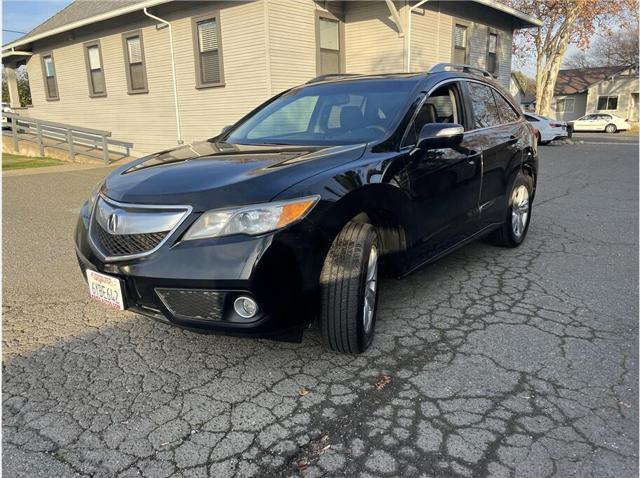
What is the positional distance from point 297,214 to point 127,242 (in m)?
0.95

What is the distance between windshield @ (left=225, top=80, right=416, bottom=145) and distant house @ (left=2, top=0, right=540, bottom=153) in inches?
309

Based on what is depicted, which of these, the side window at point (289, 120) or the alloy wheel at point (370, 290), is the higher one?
the side window at point (289, 120)

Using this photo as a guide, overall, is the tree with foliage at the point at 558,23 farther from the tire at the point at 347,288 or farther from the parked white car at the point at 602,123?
the tire at the point at 347,288

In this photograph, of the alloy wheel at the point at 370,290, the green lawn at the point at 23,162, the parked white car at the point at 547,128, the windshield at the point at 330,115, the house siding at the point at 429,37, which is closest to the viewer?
the alloy wheel at the point at 370,290

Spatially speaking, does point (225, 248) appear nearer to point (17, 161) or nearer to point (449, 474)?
point (449, 474)

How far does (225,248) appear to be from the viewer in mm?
2543

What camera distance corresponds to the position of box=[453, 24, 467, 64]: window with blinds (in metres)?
15.1

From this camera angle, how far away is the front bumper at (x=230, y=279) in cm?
254

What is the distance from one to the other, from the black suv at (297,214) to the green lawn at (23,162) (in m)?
11.5

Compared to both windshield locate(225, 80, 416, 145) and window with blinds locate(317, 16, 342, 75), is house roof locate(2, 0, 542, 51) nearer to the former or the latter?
window with blinds locate(317, 16, 342, 75)

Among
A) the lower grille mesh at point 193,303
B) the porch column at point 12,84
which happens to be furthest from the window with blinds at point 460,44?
the porch column at point 12,84

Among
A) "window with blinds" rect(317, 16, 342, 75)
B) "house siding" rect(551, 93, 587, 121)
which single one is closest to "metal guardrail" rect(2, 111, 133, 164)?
"window with blinds" rect(317, 16, 342, 75)

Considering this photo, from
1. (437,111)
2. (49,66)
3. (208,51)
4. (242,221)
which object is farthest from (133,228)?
(49,66)

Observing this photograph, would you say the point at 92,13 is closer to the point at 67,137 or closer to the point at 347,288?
the point at 67,137
